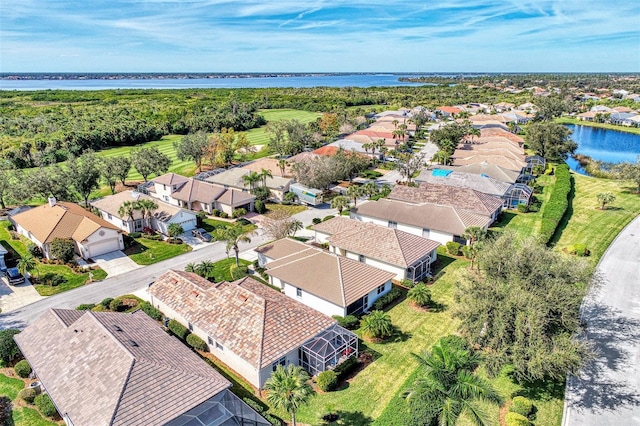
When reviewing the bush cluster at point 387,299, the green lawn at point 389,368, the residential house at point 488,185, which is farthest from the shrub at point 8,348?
the residential house at point 488,185

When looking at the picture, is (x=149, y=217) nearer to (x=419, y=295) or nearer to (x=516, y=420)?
(x=419, y=295)

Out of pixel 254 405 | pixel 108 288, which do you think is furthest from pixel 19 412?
pixel 108 288

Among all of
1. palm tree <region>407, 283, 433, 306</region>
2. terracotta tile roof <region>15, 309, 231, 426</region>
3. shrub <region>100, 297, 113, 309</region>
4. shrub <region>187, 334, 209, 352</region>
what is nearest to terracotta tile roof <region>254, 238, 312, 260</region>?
palm tree <region>407, 283, 433, 306</region>

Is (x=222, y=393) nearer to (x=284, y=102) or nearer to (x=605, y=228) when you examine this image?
(x=605, y=228)

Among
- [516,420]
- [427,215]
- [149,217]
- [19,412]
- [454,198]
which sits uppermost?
[454,198]

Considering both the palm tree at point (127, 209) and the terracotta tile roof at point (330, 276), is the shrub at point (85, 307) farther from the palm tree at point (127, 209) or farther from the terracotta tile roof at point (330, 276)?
the palm tree at point (127, 209)

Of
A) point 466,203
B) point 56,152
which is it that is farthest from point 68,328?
point 56,152

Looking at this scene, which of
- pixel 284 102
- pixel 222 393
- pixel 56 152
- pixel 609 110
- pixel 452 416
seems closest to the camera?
pixel 452 416
